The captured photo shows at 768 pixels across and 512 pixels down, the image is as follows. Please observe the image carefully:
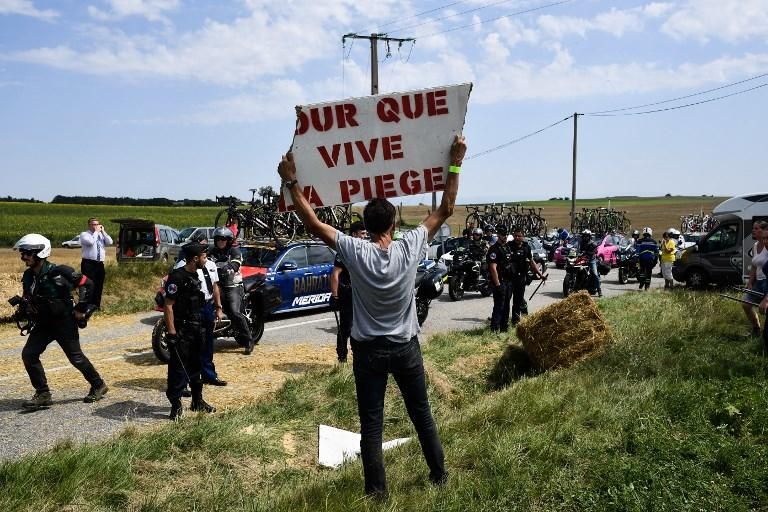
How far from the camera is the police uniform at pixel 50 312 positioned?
7.13 metres

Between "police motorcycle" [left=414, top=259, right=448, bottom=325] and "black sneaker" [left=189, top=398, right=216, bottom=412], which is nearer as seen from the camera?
"black sneaker" [left=189, top=398, right=216, bottom=412]

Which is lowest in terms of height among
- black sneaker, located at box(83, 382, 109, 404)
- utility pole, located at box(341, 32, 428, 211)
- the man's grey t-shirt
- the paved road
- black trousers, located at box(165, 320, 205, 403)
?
the paved road

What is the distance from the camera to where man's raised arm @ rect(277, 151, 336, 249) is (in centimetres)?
405

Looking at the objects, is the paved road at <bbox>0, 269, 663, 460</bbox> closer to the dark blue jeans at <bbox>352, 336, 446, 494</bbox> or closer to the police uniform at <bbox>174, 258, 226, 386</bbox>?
the police uniform at <bbox>174, 258, 226, 386</bbox>

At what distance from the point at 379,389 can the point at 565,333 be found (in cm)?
513

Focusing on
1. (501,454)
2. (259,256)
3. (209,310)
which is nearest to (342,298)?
(209,310)

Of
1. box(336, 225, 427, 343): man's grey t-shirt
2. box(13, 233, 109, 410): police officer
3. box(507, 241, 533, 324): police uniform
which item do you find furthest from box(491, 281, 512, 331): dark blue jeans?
box(336, 225, 427, 343): man's grey t-shirt

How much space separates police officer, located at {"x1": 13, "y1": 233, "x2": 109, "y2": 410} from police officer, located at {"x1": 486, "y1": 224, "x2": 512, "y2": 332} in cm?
624

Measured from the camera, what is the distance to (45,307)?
7.15m

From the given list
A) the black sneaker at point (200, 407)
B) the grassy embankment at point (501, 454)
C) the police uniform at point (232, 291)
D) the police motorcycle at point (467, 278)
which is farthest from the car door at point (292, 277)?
the black sneaker at point (200, 407)

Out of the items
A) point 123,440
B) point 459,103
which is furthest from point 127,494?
point 459,103

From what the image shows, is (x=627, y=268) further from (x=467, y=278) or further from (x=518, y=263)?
(x=518, y=263)

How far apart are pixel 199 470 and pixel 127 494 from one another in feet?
2.15

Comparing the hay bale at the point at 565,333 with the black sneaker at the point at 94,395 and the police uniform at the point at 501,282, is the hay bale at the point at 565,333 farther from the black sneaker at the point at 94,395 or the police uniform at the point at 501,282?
the black sneaker at the point at 94,395
